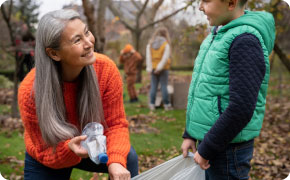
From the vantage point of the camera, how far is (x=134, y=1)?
12.4 m

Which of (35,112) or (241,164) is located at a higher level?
(35,112)

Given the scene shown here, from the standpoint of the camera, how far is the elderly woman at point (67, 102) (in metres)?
1.54

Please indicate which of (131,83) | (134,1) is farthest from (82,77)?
(134,1)

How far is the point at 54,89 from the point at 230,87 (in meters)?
0.98

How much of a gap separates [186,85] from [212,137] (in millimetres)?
5412

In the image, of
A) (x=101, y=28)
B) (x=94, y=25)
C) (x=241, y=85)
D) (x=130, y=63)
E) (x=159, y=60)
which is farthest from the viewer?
(x=130, y=63)

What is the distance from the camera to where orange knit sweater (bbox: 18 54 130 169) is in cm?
170

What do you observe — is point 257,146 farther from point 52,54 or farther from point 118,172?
point 52,54

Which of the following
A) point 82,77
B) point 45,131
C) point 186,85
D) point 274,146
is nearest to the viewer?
point 45,131

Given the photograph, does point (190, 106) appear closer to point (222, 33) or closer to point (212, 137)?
point (212, 137)

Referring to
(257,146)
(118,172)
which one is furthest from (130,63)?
(118,172)

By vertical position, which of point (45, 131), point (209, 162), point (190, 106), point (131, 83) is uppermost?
point (190, 106)

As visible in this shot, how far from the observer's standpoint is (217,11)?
4.84ft

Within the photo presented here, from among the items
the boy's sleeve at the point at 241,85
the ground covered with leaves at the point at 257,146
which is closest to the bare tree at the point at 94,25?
the ground covered with leaves at the point at 257,146
